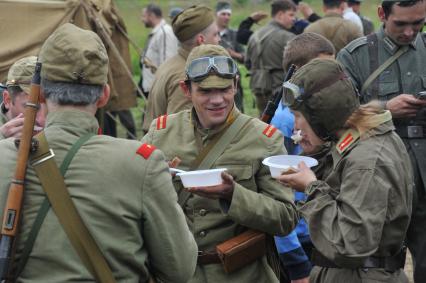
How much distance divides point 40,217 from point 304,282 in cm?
233

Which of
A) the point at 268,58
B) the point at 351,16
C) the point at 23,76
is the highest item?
the point at 23,76

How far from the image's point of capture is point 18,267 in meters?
3.10

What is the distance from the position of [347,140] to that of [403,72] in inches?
85.1

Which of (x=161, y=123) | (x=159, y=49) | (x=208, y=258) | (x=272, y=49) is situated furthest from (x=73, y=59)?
(x=159, y=49)

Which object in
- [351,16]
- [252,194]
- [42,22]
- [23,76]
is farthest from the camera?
[351,16]

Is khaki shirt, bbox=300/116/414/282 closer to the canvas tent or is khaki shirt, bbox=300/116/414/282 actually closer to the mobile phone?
the mobile phone

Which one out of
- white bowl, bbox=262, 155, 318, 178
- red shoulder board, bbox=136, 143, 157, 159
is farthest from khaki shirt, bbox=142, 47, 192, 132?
red shoulder board, bbox=136, 143, 157, 159

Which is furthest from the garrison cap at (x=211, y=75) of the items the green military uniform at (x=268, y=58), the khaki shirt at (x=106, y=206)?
the green military uniform at (x=268, y=58)

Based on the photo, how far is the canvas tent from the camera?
8914 mm

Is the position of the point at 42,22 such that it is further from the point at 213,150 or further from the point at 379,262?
the point at 379,262

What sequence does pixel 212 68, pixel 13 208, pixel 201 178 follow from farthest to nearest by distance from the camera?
1. pixel 212 68
2. pixel 201 178
3. pixel 13 208

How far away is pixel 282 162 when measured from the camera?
161 inches

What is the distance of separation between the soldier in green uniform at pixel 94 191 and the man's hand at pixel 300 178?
0.69 m

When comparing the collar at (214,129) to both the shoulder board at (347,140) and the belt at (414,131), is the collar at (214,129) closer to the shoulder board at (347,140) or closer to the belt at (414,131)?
the shoulder board at (347,140)
